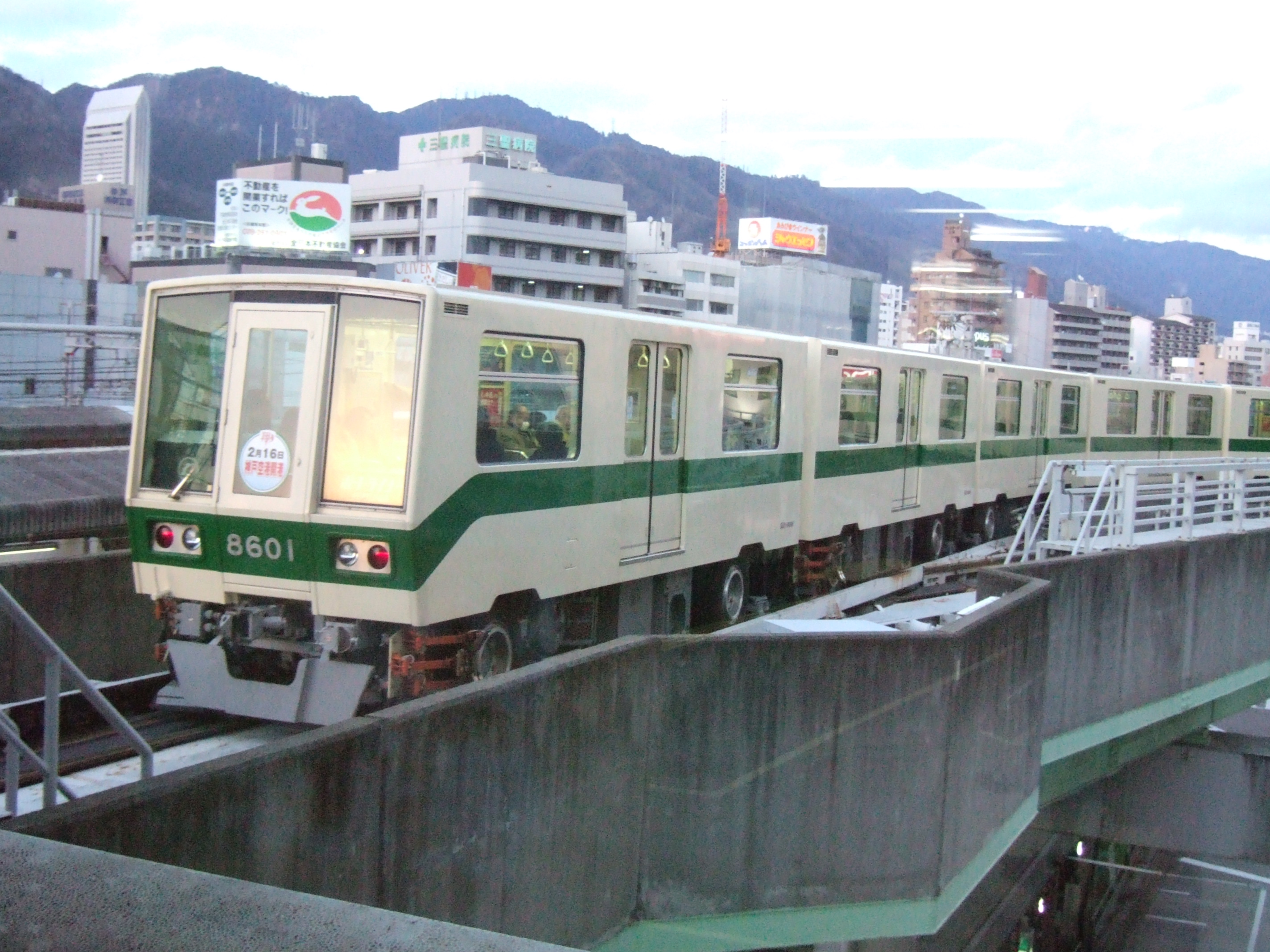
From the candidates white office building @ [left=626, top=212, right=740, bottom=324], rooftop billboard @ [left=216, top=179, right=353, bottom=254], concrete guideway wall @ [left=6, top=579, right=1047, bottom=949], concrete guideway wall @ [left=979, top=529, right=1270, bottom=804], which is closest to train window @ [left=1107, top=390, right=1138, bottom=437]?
concrete guideway wall @ [left=979, top=529, right=1270, bottom=804]

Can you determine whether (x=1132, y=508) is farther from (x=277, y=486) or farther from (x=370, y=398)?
(x=277, y=486)

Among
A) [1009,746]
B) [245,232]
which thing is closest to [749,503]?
[1009,746]

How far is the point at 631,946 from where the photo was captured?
6488 millimetres

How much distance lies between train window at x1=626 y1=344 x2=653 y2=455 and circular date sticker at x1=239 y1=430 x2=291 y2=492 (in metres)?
2.80

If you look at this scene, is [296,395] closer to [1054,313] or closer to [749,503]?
[749,503]

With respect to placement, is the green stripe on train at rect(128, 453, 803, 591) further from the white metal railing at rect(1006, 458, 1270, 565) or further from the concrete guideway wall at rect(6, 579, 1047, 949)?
the white metal railing at rect(1006, 458, 1270, 565)

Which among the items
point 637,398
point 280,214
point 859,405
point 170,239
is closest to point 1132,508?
point 859,405

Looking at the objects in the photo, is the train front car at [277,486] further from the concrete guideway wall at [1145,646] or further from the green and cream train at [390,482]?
the concrete guideway wall at [1145,646]

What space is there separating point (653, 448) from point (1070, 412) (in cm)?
1489

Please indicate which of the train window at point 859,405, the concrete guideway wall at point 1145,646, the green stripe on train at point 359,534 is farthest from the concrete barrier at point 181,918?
the train window at point 859,405

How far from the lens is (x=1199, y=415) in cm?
2700

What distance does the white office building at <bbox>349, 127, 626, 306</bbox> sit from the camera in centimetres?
7419

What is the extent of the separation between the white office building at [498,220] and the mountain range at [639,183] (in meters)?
14.4

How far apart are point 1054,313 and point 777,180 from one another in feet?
151
